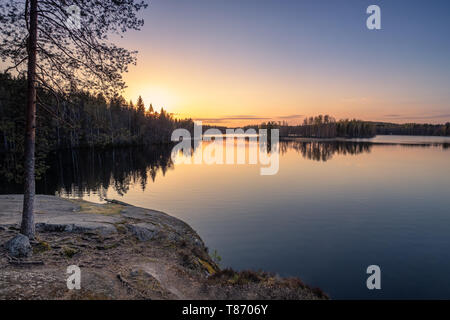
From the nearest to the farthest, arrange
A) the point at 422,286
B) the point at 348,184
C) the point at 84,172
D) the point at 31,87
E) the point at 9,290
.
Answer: the point at 9,290 → the point at 31,87 → the point at 422,286 → the point at 348,184 → the point at 84,172

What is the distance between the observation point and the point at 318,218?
65.3 feet

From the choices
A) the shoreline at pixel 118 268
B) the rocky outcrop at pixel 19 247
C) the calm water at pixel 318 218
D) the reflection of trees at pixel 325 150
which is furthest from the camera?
the reflection of trees at pixel 325 150

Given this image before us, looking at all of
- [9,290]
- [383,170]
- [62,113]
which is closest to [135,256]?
[9,290]

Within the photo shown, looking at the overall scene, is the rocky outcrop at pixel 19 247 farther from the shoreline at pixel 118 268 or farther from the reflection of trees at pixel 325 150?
the reflection of trees at pixel 325 150

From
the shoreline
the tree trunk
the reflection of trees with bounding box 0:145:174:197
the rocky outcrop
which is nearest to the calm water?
the reflection of trees with bounding box 0:145:174:197

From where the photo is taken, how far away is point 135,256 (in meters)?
9.59

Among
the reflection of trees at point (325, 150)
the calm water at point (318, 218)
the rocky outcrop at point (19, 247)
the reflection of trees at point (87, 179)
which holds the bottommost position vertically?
the calm water at point (318, 218)

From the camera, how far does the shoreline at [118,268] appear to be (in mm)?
6703

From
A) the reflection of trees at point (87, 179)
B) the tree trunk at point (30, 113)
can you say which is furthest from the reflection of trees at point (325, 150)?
the tree trunk at point (30, 113)

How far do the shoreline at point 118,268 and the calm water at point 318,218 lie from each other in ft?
13.4

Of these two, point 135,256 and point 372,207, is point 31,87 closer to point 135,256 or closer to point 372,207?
point 135,256

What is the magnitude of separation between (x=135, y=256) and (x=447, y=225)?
22.7 m

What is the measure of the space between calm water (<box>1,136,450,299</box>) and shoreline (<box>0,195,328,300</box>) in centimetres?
409

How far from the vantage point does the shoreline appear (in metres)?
6.70
